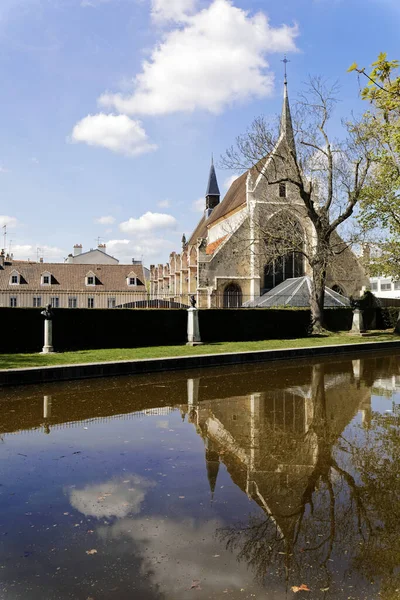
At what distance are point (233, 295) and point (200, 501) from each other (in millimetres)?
36291

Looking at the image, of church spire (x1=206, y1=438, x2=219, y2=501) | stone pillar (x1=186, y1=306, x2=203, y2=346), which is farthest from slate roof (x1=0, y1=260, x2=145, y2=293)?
church spire (x1=206, y1=438, x2=219, y2=501)

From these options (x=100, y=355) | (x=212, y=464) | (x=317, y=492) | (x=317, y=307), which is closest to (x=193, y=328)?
(x=100, y=355)

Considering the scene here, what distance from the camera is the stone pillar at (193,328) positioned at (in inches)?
786

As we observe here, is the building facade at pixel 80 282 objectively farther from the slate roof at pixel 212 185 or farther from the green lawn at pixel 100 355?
the green lawn at pixel 100 355

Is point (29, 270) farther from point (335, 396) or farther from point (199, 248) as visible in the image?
point (335, 396)

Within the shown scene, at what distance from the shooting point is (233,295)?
4062 centimetres

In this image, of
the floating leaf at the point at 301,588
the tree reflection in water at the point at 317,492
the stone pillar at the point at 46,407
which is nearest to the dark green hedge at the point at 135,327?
the stone pillar at the point at 46,407

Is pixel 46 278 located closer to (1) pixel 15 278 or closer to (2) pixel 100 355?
(1) pixel 15 278

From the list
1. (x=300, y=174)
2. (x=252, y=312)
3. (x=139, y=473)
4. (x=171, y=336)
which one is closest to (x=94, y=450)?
(x=139, y=473)

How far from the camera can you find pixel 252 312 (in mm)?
23656

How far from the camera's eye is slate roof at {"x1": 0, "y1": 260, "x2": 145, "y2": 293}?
1930 inches

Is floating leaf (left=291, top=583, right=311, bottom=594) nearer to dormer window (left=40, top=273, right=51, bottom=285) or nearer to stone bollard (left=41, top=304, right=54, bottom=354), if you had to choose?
stone bollard (left=41, top=304, right=54, bottom=354)

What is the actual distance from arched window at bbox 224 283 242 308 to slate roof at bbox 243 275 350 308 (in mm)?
4062

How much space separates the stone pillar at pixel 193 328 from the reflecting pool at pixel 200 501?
1083 centimetres
